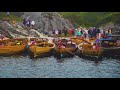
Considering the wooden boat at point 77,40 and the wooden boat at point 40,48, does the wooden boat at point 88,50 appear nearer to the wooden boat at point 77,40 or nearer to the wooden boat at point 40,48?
the wooden boat at point 77,40

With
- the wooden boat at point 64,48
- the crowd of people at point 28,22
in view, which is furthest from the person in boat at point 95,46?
the crowd of people at point 28,22

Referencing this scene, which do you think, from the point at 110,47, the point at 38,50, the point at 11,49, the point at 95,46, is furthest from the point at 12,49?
the point at 110,47

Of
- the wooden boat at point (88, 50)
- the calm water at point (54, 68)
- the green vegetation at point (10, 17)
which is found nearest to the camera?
the calm water at point (54, 68)

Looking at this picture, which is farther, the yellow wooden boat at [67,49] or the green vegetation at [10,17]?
the yellow wooden boat at [67,49]

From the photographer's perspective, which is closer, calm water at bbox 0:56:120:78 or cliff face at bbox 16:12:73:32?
calm water at bbox 0:56:120:78

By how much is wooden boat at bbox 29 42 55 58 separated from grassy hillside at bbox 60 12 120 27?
0.59 metres

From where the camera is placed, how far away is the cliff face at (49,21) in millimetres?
6094

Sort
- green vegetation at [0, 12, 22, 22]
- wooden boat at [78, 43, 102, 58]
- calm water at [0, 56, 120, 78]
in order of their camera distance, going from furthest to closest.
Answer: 1. wooden boat at [78, 43, 102, 58]
2. green vegetation at [0, 12, 22, 22]
3. calm water at [0, 56, 120, 78]

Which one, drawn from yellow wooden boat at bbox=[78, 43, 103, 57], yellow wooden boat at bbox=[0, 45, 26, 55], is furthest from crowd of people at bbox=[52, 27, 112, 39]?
yellow wooden boat at bbox=[0, 45, 26, 55]

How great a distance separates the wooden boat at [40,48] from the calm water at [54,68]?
149mm

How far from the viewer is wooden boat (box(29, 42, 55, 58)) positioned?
6.11 m

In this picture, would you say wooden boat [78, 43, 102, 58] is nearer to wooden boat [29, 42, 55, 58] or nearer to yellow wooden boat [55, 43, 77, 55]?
yellow wooden boat [55, 43, 77, 55]
